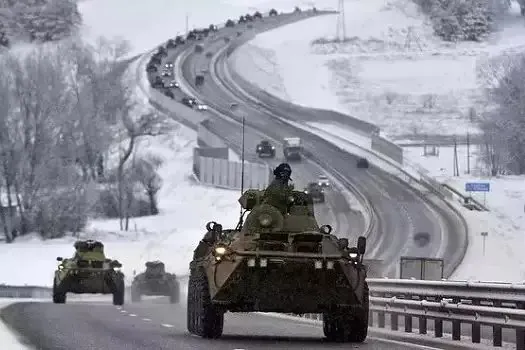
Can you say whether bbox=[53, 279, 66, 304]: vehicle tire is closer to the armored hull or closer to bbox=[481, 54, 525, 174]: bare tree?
the armored hull

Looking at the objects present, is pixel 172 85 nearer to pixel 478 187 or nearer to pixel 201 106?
pixel 201 106

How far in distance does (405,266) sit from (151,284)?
1042cm

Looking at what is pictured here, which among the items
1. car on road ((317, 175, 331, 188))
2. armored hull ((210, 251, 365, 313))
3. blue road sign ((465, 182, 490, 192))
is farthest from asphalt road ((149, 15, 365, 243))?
armored hull ((210, 251, 365, 313))

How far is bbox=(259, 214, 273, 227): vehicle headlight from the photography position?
74.6ft

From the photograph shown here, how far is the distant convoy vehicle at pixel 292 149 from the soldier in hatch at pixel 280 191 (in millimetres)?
84509

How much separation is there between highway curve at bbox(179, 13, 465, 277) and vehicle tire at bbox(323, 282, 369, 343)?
4682 centimetres

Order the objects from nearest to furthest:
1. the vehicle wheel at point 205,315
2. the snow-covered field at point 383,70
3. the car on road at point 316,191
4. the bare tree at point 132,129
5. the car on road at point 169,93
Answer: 1. the vehicle wheel at point 205,315
2. the car on road at point 316,191
3. the bare tree at point 132,129
4. the car on road at point 169,93
5. the snow-covered field at point 383,70

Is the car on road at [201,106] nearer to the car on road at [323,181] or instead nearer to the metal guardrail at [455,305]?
the car on road at [323,181]

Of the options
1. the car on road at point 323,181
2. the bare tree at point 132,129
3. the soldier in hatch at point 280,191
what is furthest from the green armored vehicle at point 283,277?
the bare tree at point 132,129

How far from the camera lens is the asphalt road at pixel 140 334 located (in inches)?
801

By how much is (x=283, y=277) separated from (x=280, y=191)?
8.51ft

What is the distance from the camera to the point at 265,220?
22.8 metres

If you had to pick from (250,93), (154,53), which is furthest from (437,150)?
(154,53)

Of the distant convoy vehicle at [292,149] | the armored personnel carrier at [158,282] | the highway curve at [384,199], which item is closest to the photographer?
the armored personnel carrier at [158,282]
